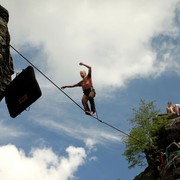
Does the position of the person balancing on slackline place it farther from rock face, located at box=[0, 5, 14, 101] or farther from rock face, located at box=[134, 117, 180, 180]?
rock face, located at box=[134, 117, 180, 180]

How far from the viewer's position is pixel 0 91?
9023mm

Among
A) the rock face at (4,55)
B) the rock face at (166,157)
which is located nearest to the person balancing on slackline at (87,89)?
the rock face at (4,55)

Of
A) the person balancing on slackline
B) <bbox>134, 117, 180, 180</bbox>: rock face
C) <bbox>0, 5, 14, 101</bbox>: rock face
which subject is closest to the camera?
<bbox>0, 5, 14, 101</bbox>: rock face

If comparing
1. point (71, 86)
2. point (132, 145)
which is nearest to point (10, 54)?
point (71, 86)

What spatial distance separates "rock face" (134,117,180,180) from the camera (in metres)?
23.9

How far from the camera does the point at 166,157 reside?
24.4m

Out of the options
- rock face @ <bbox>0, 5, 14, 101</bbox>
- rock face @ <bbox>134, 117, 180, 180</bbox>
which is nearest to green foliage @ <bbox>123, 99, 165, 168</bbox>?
rock face @ <bbox>134, 117, 180, 180</bbox>

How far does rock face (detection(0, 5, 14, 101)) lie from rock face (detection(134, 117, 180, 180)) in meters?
17.0

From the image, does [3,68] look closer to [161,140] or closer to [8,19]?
[8,19]

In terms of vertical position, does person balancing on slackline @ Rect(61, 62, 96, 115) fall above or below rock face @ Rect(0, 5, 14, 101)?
above

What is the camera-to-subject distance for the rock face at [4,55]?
30.4ft

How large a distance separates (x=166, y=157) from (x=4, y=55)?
59.1 feet

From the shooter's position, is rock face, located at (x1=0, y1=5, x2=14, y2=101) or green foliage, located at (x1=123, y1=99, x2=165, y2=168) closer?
rock face, located at (x1=0, y1=5, x2=14, y2=101)

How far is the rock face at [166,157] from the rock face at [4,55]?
17.0 metres
